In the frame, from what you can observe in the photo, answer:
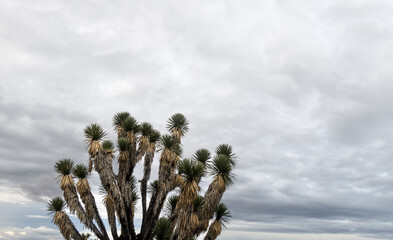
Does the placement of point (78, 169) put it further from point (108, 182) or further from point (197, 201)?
point (197, 201)

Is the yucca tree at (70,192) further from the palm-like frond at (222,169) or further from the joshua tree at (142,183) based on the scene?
the palm-like frond at (222,169)

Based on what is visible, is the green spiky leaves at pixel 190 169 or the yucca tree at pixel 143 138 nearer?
the green spiky leaves at pixel 190 169

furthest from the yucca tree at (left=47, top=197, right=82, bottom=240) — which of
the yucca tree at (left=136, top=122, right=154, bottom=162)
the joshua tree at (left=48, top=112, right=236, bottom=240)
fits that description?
the yucca tree at (left=136, top=122, right=154, bottom=162)

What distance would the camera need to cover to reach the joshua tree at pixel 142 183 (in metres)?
25.0

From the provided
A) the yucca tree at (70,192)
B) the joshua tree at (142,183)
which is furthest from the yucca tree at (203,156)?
the yucca tree at (70,192)

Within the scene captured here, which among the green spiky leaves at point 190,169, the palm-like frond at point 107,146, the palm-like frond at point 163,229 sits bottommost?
the palm-like frond at point 163,229

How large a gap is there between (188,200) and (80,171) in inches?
323

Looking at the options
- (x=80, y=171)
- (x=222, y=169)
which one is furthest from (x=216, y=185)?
(x=80, y=171)

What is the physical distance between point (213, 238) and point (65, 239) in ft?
32.4

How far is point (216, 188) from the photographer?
24.7 metres

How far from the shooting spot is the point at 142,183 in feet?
96.8

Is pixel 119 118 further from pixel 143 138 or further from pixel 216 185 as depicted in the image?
pixel 216 185

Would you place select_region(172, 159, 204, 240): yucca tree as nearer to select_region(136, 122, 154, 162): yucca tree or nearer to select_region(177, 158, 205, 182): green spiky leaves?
select_region(177, 158, 205, 182): green spiky leaves

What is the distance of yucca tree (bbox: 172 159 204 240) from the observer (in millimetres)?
23328
